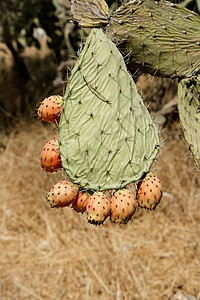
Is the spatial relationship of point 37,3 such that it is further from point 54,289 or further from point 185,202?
point 54,289

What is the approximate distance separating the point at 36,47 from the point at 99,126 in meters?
3.17

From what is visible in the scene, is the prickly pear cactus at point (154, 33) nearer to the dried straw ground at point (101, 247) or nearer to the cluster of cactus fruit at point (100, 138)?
the cluster of cactus fruit at point (100, 138)

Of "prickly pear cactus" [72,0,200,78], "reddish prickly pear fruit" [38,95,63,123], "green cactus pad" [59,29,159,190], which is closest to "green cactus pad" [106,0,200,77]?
"prickly pear cactus" [72,0,200,78]

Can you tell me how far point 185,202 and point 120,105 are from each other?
180 cm

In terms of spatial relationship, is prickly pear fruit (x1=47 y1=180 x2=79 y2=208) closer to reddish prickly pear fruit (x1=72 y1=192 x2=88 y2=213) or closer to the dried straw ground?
reddish prickly pear fruit (x1=72 y1=192 x2=88 y2=213)

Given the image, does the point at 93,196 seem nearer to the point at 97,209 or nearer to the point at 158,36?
the point at 97,209

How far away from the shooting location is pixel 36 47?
3.99 metres

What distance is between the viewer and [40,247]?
2.70 m

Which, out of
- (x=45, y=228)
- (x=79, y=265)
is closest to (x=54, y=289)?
(x=79, y=265)

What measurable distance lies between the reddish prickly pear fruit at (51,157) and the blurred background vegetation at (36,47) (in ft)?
6.49

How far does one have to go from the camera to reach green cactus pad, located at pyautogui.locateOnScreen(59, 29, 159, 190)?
3.53 ft

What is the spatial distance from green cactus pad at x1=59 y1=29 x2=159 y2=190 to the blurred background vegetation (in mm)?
1913

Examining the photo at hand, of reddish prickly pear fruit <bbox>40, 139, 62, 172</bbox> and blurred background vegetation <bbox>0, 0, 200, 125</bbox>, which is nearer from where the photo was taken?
reddish prickly pear fruit <bbox>40, 139, 62, 172</bbox>

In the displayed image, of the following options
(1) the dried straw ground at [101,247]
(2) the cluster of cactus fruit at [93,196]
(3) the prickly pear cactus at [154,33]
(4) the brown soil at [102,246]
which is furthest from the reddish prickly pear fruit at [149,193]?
(1) the dried straw ground at [101,247]
